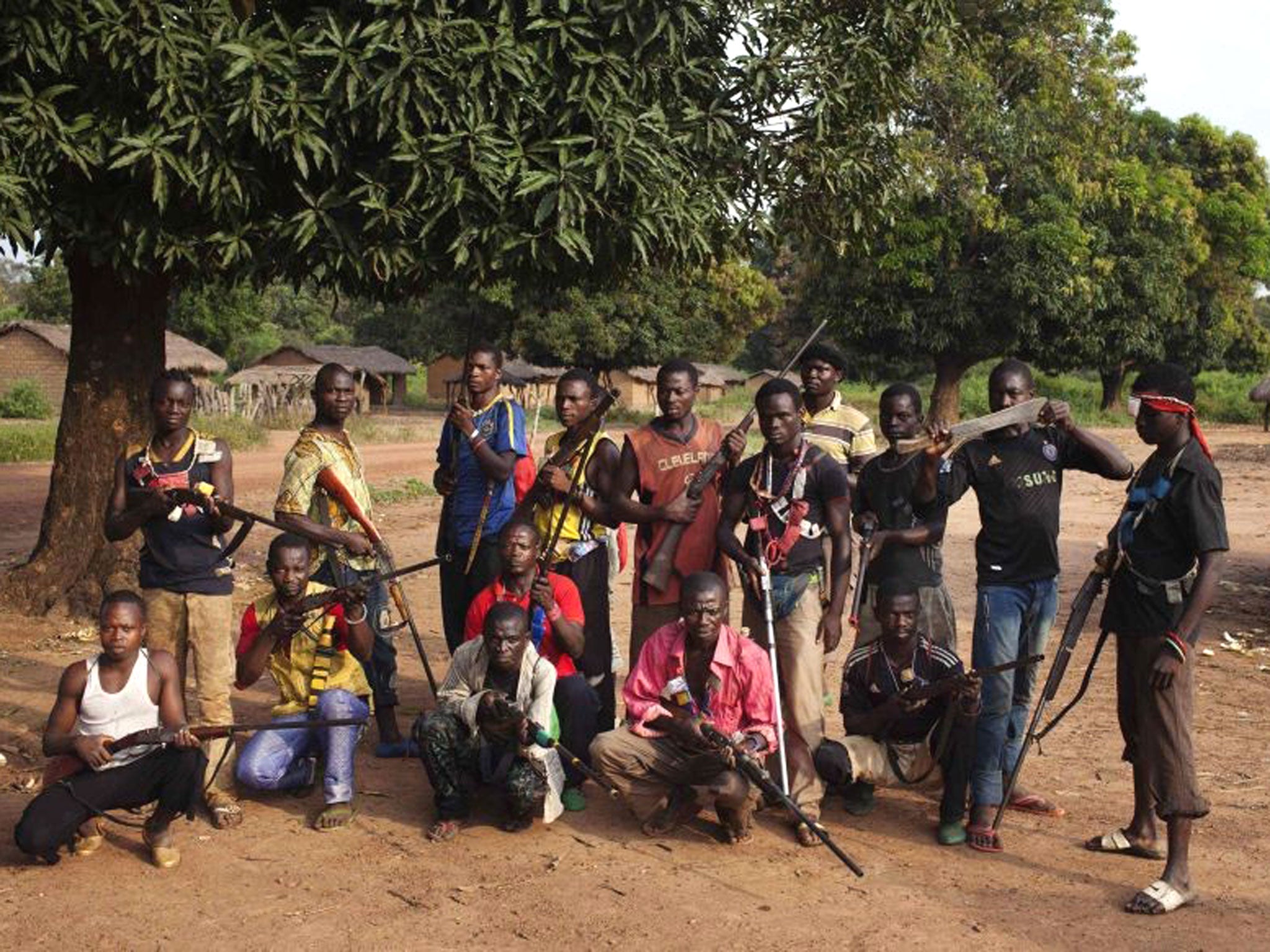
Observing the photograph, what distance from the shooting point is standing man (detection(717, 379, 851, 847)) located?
18.9 ft

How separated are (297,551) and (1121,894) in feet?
11.6

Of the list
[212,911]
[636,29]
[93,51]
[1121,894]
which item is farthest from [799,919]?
[93,51]

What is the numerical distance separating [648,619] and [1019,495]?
5.52 ft

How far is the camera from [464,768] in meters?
5.67

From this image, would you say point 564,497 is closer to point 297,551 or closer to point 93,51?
point 297,551

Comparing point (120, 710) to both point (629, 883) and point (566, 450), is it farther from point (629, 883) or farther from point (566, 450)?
point (566, 450)

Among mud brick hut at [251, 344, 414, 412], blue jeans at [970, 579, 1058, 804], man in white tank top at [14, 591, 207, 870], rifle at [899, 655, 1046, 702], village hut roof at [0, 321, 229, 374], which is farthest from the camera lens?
mud brick hut at [251, 344, 414, 412]

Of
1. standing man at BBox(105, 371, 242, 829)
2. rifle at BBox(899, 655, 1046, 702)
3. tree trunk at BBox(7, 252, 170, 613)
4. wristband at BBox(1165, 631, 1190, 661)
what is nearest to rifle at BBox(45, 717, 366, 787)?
standing man at BBox(105, 371, 242, 829)

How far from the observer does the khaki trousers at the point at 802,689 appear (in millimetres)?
5707

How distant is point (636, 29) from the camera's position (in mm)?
7625

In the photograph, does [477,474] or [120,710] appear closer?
[120,710]

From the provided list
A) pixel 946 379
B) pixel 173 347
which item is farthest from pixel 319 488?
pixel 173 347

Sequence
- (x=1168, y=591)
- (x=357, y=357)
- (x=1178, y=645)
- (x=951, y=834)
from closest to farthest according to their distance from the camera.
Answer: (x=1178, y=645) < (x=1168, y=591) < (x=951, y=834) < (x=357, y=357)

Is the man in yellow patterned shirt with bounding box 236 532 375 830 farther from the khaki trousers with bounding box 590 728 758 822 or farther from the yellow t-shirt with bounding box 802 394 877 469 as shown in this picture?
the yellow t-shirt with bounding box 802 394 877 469
